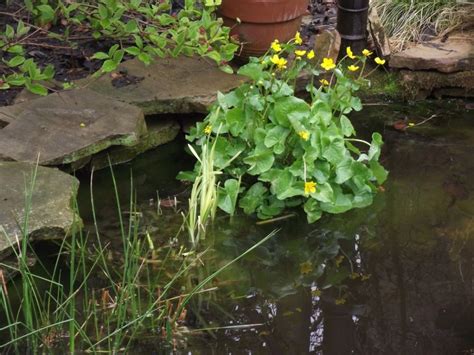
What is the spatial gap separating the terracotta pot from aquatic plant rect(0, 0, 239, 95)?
13cm

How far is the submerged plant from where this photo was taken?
4113 millimetres

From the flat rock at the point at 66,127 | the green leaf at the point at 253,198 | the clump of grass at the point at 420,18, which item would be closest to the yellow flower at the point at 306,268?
the green leaf at the point at 253,198

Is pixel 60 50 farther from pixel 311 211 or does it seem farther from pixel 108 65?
pixel 311 211

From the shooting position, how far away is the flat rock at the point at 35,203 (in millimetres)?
3564

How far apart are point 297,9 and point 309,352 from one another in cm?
253

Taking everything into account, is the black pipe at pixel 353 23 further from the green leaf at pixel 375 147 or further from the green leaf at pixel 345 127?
the green leaf at pixel 375 147

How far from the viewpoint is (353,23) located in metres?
5.75

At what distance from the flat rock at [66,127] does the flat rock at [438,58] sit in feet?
6.30

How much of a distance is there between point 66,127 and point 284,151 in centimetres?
114

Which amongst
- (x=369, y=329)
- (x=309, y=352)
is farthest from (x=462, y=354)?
(x=309, y=352)

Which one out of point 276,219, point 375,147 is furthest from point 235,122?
point 375,147

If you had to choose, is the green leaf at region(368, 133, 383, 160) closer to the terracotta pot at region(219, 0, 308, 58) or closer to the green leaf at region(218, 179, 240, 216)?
the green leaf at region(218, 179, 240, 216)

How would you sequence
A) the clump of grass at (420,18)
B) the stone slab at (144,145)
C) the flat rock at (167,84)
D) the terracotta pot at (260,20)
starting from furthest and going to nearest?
the clump of grass at (420,18) < the terracotta pot at (260,20) < the flat rock at (167,84) < the stone slab at (144,145)

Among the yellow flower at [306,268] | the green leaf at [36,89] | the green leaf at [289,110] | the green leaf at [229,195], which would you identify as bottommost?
the yellow flower at [306,268]
